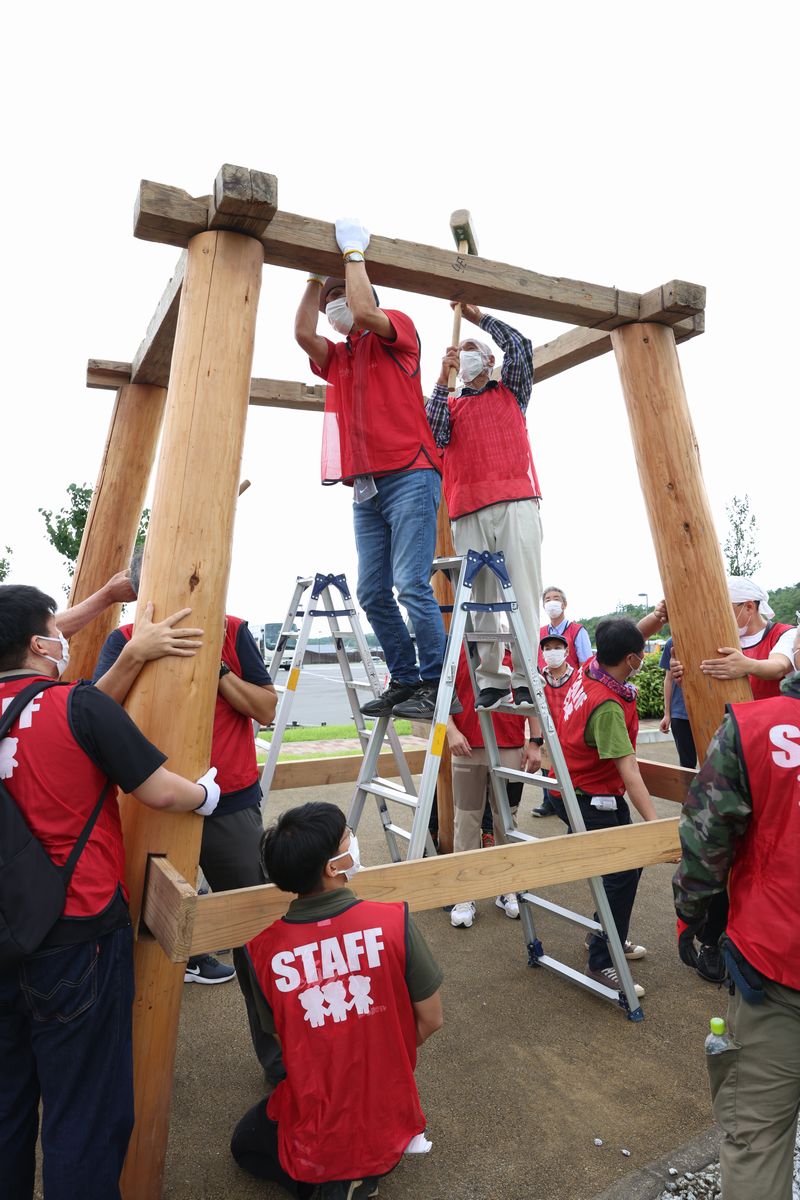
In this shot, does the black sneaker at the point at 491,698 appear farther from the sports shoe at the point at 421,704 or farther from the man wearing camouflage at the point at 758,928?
the man wearing camouflage at the point at 758,928

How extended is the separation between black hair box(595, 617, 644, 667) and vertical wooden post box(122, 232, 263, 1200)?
6.50 ft

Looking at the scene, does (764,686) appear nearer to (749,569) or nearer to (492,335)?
(492,335)

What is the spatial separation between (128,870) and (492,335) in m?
3.00

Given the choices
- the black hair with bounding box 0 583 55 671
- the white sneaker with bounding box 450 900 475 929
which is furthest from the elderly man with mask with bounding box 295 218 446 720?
the white sneaker with bounding box 450 900 475 929

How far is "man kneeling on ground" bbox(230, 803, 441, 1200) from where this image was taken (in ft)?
6.25

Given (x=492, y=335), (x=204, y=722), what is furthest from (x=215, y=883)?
(x=492, y=335)

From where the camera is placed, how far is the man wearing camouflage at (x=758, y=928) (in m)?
1.79

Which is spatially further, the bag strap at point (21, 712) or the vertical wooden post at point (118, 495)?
the vertical wooden post at point (118, 495)

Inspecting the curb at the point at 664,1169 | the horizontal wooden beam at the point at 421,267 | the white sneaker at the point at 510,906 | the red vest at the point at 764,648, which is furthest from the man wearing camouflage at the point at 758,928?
the white sneaker at the point at 510,906

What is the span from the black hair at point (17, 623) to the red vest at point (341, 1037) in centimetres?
105

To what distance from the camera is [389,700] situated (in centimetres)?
331

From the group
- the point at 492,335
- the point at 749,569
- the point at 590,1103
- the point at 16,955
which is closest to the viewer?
the point at 16,955

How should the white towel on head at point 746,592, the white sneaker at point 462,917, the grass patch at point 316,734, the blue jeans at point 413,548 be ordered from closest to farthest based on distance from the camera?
the blue jeans at point 413,548, the white towel on head at point 746,592, the white sneaker at point 462,917, the grass patch at point 316,734

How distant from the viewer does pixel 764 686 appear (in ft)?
13.0
